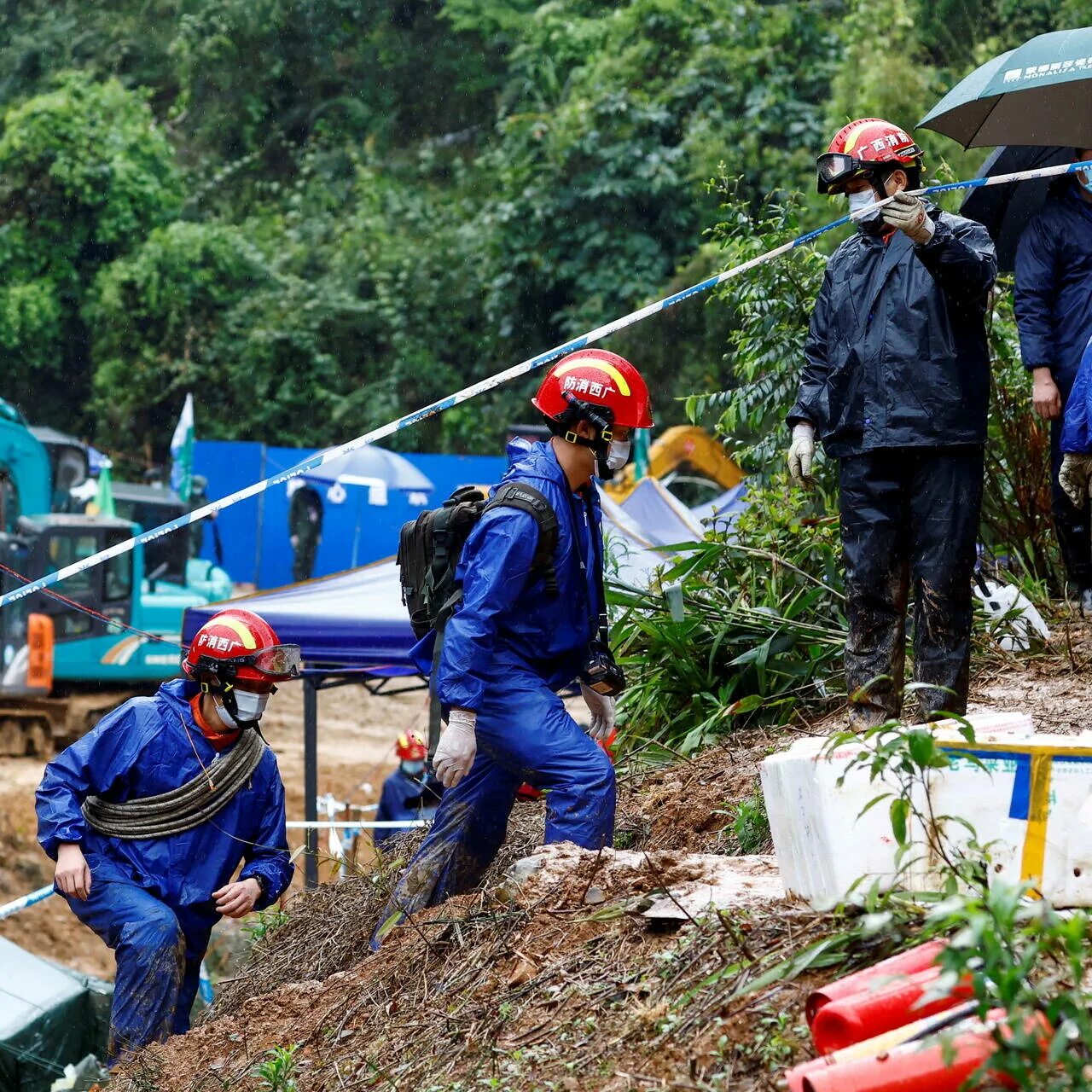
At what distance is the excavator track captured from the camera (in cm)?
1712

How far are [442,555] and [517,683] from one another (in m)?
0.52

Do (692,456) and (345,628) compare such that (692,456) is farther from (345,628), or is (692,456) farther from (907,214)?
(907,214)

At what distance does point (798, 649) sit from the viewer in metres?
6.65

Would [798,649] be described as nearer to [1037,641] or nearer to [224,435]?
[1037,641]

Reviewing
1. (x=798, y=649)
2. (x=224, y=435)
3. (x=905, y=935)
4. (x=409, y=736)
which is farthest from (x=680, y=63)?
(x=905, y=935)

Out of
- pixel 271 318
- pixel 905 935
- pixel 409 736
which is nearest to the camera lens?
pixel 905 935

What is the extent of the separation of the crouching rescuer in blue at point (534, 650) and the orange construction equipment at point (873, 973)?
1.79m

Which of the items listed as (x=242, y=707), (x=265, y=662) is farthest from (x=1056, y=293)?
(x=242, y=707)

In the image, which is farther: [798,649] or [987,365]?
[798,649]

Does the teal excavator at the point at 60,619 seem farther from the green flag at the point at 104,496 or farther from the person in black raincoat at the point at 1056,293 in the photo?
the person in black raincoat at the point at 1056,293

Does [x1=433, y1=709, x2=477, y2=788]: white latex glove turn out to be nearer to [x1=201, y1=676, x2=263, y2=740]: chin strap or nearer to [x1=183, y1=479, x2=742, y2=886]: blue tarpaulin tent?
[x1=201, y1=676, x2=263, y2=740]: chin strap

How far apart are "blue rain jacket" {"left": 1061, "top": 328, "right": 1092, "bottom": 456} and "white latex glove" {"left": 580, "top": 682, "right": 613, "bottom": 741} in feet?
5.64

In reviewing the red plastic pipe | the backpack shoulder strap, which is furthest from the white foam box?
the backpack shoulder strap

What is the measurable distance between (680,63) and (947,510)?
18.9m
